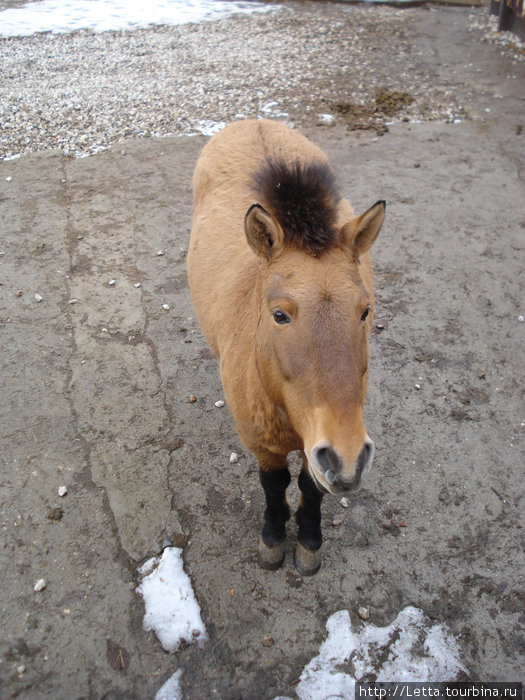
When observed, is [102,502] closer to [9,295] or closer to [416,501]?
[416,501]

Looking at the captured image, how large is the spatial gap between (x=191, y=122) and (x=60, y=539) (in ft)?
23.5

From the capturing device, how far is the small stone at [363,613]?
2.78 m

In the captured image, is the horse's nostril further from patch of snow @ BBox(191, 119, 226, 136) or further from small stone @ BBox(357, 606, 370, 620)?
patch of snow @ BBox(191, 119, 226, 136)

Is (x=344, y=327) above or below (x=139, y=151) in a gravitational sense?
above

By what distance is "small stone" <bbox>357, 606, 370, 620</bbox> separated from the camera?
9.13ft

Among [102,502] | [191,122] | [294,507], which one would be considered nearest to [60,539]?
[102,502]

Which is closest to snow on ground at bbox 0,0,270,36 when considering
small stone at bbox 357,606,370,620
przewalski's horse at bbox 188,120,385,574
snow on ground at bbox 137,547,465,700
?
przewalski's horse at bbox 188,120,385,574

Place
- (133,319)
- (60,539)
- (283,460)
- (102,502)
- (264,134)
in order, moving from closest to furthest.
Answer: (283,460), (60,539), (102,502), (264,134), (133,319)

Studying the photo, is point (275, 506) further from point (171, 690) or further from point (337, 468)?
point (337, 468)

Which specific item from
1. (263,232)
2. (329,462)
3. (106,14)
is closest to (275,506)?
(329,462)

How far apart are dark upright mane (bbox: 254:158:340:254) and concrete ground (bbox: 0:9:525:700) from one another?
1.96 meters

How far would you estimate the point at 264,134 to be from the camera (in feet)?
13.5

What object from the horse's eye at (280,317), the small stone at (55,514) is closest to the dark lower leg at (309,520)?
the horse's eye at (280,317)

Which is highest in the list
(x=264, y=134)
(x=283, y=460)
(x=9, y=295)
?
(x=264, y=134)
